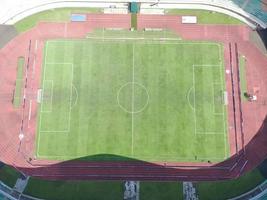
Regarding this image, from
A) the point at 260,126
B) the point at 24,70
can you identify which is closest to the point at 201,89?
the point at 260,126

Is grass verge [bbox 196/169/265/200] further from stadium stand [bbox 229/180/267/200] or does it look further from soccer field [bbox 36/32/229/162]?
soccer field [bbox 36/32/229/162]

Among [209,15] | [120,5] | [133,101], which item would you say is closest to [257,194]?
[133,101]

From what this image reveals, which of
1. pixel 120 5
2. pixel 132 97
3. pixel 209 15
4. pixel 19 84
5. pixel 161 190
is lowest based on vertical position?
pixel 161 190

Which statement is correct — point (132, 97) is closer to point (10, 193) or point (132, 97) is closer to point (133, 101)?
point (133, 101)

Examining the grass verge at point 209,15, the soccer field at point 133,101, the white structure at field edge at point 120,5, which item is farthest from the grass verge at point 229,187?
the grass verge at point 209,15

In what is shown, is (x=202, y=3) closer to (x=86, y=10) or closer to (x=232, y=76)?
(x=232, y=76)

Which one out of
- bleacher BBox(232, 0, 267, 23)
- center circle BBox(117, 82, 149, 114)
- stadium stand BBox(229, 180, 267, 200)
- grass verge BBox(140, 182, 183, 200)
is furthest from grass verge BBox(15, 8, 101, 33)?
stadium stand BBox(229, 180, 267, 200)
